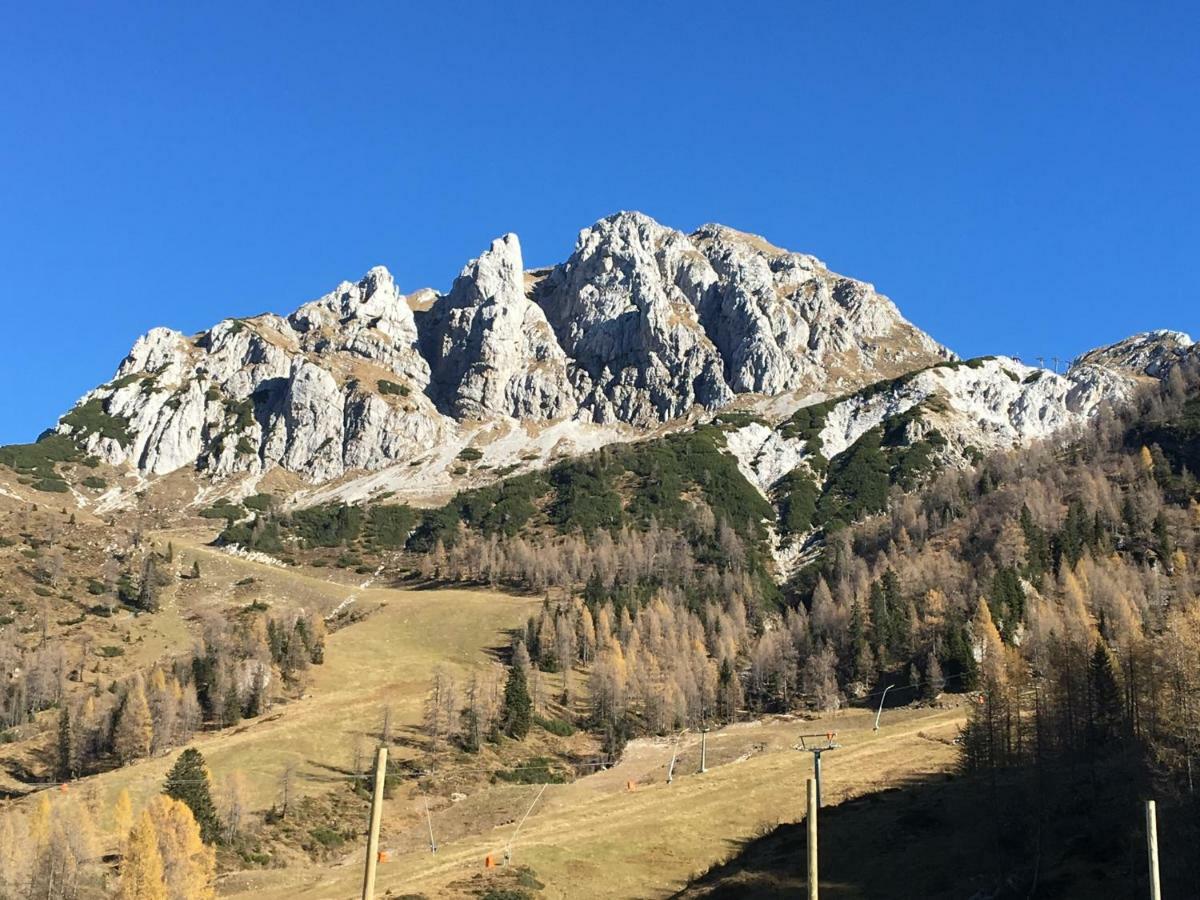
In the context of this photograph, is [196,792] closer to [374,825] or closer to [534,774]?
[534,774]

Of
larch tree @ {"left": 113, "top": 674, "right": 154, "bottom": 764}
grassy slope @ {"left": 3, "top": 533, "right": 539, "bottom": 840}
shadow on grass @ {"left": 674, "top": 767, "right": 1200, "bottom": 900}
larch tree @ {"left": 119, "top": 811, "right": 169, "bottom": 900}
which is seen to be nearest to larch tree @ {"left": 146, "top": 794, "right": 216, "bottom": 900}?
larch tree @ {"left": 119, "top": 811, "right": 169, "bottom": 900}

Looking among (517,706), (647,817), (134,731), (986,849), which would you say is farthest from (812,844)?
(134,731)

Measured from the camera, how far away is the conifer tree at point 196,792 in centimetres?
10831

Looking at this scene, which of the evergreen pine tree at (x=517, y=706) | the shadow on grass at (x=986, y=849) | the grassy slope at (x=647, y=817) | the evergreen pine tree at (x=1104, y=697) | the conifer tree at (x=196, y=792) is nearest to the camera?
the shadow on grass at (x=986, y=849)

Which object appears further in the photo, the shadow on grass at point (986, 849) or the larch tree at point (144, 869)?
the larch tree at point (144, 869)

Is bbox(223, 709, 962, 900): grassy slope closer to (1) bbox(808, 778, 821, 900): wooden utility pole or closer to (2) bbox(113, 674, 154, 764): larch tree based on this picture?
(2) bbox(113, 674, 154, 764): larch tree

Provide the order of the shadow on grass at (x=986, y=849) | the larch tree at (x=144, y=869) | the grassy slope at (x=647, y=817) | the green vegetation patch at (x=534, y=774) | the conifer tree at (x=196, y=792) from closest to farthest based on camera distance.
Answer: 1. the shadow on grass at (x=986, y=849)
2. the larch tree at (x=144, y=869)
3. the grassy slope at (x=647, y=817)
4. the conifer tree at (x=196, y=792)
5. the green vegetation patch at (x=534, y=774)

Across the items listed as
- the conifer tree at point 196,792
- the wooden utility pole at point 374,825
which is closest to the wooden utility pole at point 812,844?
the wooden utility pole at point 374,825

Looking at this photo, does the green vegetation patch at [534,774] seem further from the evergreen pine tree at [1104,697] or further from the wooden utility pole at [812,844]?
the wooden utility pole at [812,844]

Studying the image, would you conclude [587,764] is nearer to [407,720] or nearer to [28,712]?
[407,720]

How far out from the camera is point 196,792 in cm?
11044

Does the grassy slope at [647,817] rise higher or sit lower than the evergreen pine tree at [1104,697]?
lower

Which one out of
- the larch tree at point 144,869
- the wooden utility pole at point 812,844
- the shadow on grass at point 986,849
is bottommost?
the larch tree at point 144,869

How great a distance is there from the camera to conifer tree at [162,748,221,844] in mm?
108312
